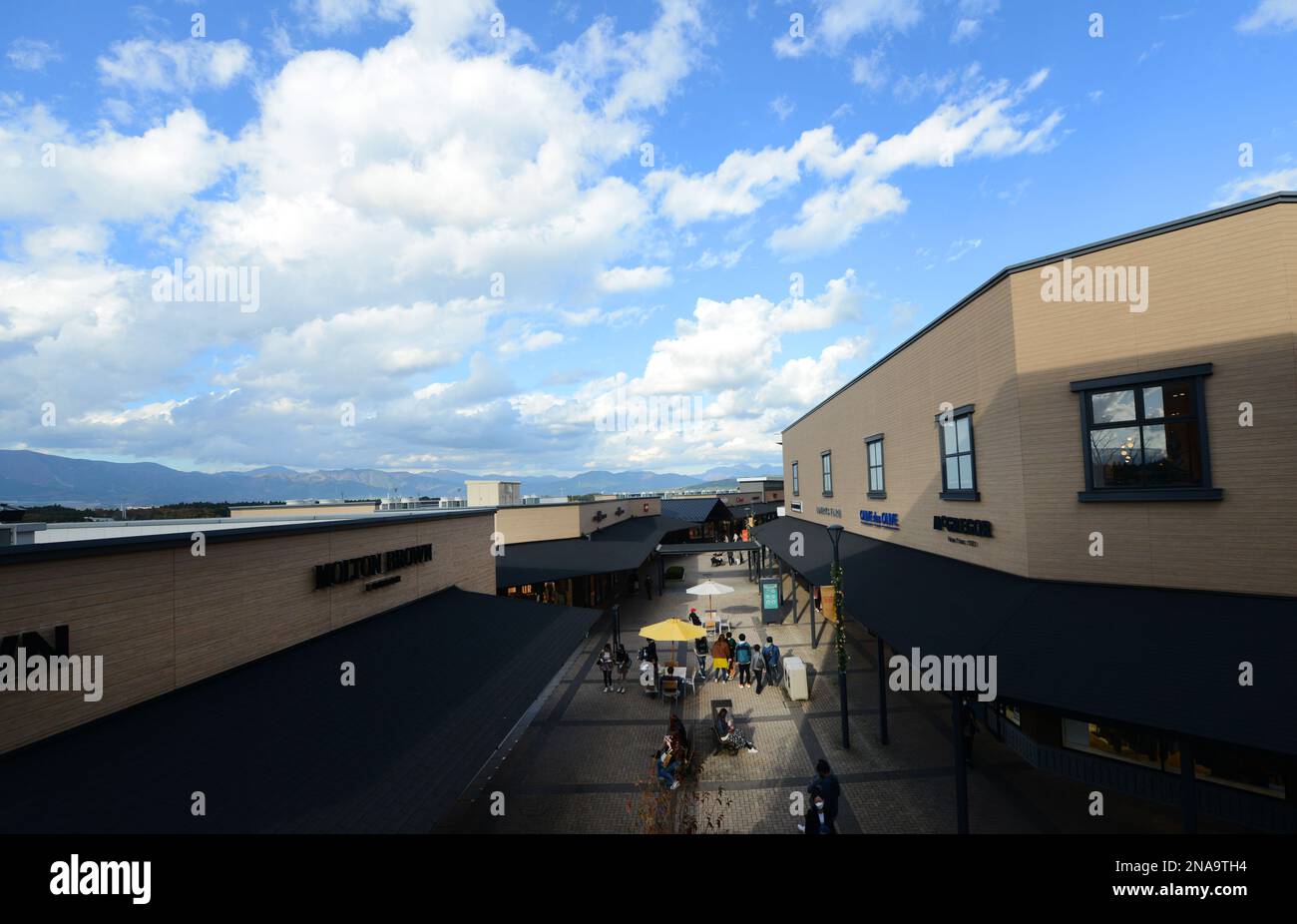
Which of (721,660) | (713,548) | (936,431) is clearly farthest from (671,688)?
(713,548)

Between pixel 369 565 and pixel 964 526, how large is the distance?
14.0 m

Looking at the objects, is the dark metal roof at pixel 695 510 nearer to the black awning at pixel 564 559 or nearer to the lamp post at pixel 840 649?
the black awning at pixel 564 559

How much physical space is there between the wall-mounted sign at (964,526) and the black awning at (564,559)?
13.1 m

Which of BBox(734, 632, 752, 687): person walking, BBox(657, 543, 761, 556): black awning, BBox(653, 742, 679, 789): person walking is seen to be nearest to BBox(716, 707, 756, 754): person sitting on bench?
BBox(653, 742, 679, 789): person walking

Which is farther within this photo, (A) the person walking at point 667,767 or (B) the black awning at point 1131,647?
(A) the person walking at point 667,767

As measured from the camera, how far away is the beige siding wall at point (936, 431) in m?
11.4

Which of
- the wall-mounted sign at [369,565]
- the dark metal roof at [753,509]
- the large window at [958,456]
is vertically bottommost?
the dark metal roof at [753,509]

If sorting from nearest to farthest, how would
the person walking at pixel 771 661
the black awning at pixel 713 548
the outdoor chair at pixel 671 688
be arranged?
1. the outdoor chair at pixel 671 688
2. the person walking at pixel 771 661
3. the black awning at pixel 713 548

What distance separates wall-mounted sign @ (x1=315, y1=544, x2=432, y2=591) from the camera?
10.8 m

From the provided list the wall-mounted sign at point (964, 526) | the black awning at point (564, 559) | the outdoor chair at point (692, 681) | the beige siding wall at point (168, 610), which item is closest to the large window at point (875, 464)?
the wall-mounted sign at point (964, 526)

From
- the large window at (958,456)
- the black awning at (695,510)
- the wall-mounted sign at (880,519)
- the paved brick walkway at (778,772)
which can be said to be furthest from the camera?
the black awning at (695,510)

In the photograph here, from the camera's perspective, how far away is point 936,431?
14.8 m

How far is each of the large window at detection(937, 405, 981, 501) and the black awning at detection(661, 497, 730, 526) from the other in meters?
39.1

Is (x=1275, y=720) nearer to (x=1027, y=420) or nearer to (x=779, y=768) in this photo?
(x=1027, y=420)
